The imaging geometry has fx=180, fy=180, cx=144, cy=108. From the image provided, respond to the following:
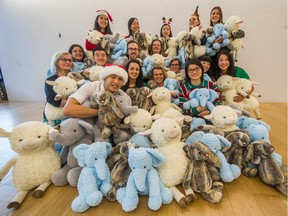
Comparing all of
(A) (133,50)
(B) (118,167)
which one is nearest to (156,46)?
(A) (133,50)

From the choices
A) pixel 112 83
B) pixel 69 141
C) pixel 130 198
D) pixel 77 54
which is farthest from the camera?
pixel 77 54

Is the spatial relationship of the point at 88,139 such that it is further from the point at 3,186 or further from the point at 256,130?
the point at 256,130

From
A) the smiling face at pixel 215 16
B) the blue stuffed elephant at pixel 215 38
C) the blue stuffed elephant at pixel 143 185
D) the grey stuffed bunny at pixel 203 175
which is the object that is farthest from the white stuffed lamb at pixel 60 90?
the smiling face at pixel 215 16

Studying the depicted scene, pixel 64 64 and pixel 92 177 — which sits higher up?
pixel 64 64

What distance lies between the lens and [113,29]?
3232mm

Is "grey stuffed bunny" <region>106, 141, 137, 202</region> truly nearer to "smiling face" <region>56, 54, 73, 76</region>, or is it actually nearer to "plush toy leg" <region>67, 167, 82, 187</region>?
"plush toy leg" <region>67, 167, 82, 187</region>

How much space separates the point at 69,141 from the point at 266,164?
3.77 feet

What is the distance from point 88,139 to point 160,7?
2711mm

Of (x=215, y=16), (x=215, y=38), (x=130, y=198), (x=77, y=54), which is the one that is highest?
(x=215, y=16)

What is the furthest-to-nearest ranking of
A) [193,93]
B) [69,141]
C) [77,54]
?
[77,54] < [193,93] < [69,141]

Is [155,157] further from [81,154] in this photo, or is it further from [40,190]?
[40,190]

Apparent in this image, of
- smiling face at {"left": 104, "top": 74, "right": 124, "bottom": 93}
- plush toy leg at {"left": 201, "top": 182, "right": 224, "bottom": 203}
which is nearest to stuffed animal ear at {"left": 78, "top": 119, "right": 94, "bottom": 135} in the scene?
smiling face at {"left": 104, "top": 74, "right": 124, "bottom": 93}

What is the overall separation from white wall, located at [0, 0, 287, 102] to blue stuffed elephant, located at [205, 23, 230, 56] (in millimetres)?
1224

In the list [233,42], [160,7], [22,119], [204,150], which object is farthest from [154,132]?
[160,7]
